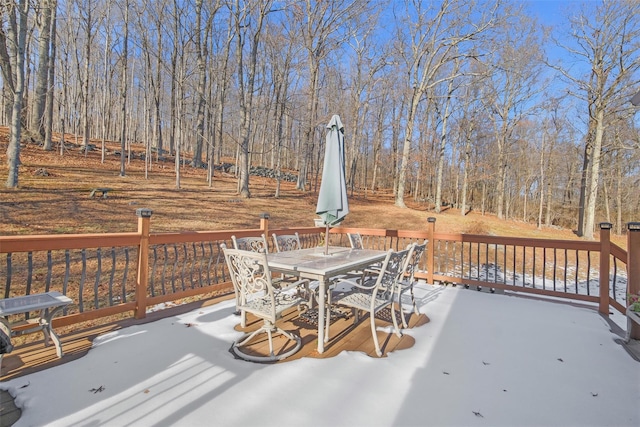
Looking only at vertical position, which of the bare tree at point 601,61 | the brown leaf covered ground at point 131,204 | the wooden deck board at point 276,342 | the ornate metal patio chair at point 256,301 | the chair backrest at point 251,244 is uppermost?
the bare tree at point 601,61

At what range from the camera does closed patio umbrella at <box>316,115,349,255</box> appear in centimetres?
353

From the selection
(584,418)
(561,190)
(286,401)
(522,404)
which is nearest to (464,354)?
(522,404)

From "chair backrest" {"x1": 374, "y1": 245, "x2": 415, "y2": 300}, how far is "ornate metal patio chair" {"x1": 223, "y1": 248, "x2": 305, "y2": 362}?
804 mm

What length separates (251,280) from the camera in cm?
263

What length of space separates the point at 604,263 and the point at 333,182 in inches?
139

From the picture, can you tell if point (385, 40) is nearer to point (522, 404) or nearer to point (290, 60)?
point (290, 60)

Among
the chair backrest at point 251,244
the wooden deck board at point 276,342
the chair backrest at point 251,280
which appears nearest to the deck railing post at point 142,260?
the wooden deck board at point 276,342

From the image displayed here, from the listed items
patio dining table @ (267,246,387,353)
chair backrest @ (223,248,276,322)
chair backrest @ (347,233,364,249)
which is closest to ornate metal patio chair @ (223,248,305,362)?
chair backrest @ (223,248,276,322)

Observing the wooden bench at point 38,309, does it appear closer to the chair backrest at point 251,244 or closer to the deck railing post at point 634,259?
the chair backrest at point 251,244

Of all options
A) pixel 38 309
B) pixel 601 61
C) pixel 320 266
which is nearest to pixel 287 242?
pixel 320 266

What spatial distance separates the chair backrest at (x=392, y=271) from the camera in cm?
278

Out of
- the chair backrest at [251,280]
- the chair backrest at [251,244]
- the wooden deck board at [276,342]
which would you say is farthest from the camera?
the chair backrest at [251,244]

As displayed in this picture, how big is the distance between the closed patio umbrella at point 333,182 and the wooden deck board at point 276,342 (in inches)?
37.8

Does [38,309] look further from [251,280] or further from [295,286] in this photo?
[295,286]
